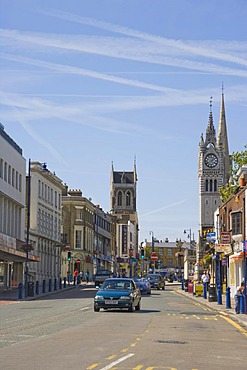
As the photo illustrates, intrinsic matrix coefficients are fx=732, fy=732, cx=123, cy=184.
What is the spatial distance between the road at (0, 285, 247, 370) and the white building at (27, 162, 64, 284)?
4833 cm

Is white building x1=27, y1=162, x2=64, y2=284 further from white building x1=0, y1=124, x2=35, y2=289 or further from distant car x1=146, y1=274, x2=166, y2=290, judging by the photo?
distant car x1=146, y1=274, x2=166, y2=290

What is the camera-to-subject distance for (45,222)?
84312 millimetres

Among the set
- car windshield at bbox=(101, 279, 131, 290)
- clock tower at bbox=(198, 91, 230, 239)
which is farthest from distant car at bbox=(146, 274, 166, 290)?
clock tower at bbox=(198, 91, 230, 239)

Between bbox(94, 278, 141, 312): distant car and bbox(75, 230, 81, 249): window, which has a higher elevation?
bbox(75, 230, 81, 249): window

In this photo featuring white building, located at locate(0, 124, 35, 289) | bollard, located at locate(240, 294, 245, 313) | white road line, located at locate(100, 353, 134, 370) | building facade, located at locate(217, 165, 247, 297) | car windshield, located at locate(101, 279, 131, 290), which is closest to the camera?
white road line, located at locate(100, 353, 134, 370)

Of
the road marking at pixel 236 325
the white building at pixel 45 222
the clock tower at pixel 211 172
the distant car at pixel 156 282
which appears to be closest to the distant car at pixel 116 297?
the road marking at pixel 236 325

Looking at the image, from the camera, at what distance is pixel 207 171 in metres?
189

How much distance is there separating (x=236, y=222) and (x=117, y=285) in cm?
1918

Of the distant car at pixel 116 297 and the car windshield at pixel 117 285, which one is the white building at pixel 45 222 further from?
the distant car at pixel 116 297

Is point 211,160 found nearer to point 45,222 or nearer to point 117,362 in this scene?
point 45,222

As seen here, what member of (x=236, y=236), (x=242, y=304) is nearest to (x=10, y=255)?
(x=236, y=236)

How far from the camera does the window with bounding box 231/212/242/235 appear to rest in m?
48.9

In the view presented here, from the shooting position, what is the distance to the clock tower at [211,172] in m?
184

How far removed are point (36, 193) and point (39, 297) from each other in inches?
1162
